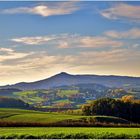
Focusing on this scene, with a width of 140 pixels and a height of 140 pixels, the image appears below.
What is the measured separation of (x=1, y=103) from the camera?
198 m

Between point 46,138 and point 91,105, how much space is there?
81868 mm

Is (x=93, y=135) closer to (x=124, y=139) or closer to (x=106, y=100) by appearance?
(x=124, y=139)

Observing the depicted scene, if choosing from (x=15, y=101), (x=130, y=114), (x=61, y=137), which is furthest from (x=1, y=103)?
(x=61, y=137)

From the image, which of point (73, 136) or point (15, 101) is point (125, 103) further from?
point (15, 101)

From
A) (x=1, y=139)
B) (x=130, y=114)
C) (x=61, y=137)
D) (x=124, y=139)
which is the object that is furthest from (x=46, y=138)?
(x=130, y=114)

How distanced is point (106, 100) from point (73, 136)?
260 ft

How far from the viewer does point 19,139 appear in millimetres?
37250

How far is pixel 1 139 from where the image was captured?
120ft

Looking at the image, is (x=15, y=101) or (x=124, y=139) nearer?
(x=124, y=139)

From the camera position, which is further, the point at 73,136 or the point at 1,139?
the point at 73,136

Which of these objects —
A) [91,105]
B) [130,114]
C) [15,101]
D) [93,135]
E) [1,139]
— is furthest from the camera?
[15,101]

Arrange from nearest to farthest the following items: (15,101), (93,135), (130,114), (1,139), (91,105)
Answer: (1,139) → (93,135) → (130,114) → (91,105) → (15,101)

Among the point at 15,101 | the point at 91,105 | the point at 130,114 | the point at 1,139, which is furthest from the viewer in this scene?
the point at 15,101

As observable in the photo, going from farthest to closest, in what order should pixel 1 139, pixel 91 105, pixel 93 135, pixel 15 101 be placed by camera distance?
pixel 15 101 → pixel 91 105 → pixel 93 135 → pixel 1 139
